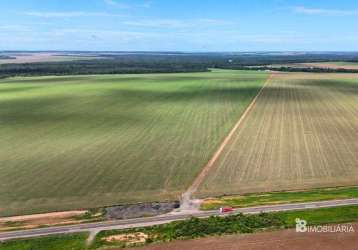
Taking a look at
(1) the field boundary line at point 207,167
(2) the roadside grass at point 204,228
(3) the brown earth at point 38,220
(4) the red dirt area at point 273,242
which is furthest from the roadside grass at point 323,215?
(3) the brown earth at point 38,220

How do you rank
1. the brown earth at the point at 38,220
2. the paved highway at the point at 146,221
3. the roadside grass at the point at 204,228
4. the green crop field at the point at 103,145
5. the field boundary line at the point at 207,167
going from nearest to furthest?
the roadside grass at the point at 204,228 < the paved highway at the point at 146,221 < the brown earth at the point at 38,220 < the field boundary line at the point at 207,167 < the green crop field at the point at 103,145

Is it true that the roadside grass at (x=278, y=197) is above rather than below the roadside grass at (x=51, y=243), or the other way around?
above

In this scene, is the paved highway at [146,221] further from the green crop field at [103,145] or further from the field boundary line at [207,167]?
the green crop field at [103,145]

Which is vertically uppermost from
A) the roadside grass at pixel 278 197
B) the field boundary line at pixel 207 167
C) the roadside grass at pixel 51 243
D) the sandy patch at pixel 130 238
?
the field boundary line at pixel 207 167

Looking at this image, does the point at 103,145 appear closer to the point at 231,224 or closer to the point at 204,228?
the point at 204,228

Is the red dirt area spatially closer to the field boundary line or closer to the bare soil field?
the field boundary line
